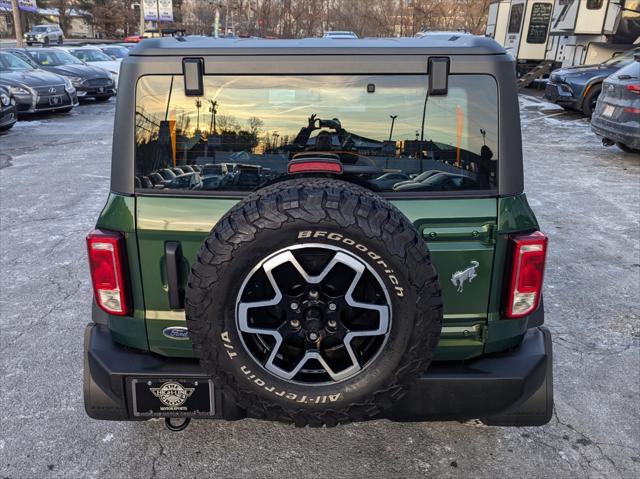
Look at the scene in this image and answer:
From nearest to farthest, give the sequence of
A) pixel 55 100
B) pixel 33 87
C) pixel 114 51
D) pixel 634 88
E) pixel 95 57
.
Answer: pixel 634 88, pixel 33 87, pixel 55 100, pixel 95 57, pixel 114 51

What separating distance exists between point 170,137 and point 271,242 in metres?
0.71

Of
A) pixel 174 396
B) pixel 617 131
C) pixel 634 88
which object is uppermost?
pixel 634 88

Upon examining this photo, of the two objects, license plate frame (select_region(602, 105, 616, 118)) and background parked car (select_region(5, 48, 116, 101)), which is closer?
license plate frame (select_region(602, 105, 616, 118))

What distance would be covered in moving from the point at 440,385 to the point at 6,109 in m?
11.4

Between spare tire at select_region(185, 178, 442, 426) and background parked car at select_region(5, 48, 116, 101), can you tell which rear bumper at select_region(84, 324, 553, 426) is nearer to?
spare tire at select_region(185, 178, 442, 426)

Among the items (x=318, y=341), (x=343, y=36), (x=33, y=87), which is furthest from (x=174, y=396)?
(x=33, y=87)

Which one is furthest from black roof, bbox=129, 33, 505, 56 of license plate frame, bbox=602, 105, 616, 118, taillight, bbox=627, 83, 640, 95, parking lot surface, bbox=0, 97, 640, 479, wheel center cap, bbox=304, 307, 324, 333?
license plate frame, bbox=602, 105, 616, 118

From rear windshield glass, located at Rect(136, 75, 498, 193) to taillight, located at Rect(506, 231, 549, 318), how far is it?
0.27 m

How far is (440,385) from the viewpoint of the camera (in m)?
2.20

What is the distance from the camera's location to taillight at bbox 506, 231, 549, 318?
2146mm

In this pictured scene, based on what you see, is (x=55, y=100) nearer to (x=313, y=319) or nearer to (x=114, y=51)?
(x=114, y=51)

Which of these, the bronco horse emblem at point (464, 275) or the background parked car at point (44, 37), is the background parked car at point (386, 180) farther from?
the background parked car at point (44, 37)

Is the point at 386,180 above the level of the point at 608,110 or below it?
above

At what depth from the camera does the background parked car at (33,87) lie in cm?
1243
